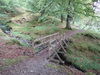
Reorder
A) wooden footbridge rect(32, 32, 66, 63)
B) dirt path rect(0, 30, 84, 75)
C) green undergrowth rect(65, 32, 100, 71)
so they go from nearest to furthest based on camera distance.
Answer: dirt path rect(0, 30, 84, 75)
wooden footbridge rect(32, 32, 66, 63)
green undergrowth rect(65, 32, 100, 71)

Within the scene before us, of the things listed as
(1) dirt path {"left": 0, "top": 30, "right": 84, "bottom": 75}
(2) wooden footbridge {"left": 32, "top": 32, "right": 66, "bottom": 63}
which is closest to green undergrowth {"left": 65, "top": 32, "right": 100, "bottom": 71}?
(2) wooden footbridge {"left": 32, "top": 32, "right": 66, "bottom": 63}

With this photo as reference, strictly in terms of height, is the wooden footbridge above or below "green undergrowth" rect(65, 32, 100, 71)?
above

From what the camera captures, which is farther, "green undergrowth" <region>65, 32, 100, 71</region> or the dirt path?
"green undergrowth" <region>65, 32, 100, 71</region>

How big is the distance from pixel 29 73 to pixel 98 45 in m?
11.3

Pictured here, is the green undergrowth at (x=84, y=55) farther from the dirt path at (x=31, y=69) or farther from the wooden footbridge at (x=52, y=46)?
the dirt path at (x=31, y=69)

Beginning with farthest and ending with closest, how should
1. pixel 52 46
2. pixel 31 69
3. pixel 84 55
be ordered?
pixel 84 55
pixel 52 46
pixel 31 69

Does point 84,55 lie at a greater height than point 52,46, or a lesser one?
lesser

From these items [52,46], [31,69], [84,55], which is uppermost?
[52,46]

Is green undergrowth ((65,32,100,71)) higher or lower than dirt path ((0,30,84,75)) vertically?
lower

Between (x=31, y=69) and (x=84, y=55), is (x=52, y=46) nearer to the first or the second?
(x=31, y=69)

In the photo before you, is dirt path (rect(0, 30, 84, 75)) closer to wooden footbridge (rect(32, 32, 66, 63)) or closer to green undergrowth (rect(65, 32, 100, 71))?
wooden footbridge (rect(32, 32, 66, 63))

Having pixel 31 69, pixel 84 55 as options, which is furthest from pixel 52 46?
pixel 84 55

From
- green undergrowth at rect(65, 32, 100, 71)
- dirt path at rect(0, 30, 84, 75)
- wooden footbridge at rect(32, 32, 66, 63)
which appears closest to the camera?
dirt path at rect(0, 30, 84, 75)

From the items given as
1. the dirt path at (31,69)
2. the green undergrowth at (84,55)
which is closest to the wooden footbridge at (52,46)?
the green undergrowth at (84,55)
